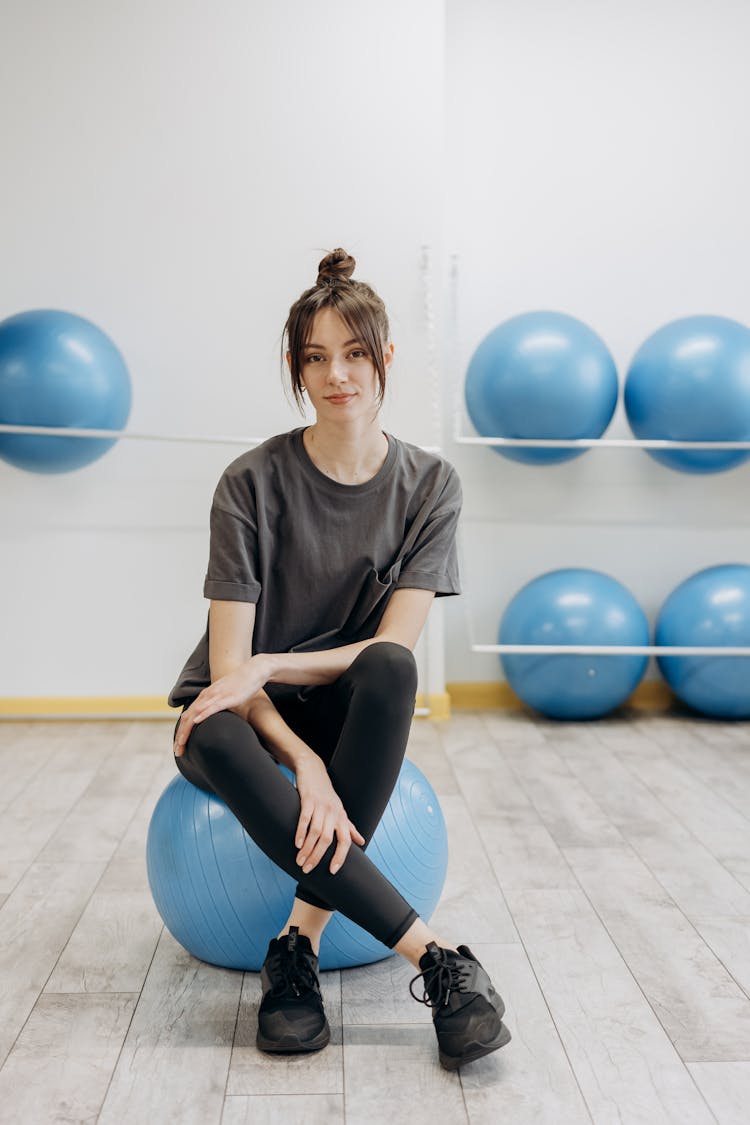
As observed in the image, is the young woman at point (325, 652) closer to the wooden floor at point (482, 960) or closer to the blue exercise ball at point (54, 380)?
the wooden floor at point (482, 960)

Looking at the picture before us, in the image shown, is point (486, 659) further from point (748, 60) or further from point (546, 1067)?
point (546, 1067)

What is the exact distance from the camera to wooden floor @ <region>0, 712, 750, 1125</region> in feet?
4.69

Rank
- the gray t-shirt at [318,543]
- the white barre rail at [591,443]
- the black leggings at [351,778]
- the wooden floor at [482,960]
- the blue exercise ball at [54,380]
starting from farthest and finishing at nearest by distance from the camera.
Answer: the white barre rail at [591,443] → the blue exercise ball at [54,380] → the gray t-shirt at [318,543] → the black leggings at [351,778] → the wooden floor at [482,960]

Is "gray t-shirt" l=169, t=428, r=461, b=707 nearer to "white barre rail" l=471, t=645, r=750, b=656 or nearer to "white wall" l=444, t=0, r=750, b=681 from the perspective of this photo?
"white barre rail" l=471, t=645, r=750, b=656

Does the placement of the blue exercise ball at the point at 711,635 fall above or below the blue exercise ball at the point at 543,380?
below

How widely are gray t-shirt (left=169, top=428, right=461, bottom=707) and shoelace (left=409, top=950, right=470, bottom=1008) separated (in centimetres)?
53

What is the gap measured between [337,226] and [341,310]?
198 centimetres

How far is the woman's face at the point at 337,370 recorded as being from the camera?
1.70m

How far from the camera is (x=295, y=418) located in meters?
3.59

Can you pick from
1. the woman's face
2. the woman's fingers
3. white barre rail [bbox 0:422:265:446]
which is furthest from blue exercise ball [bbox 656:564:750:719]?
the woman's fingers

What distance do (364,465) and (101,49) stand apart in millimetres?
2296

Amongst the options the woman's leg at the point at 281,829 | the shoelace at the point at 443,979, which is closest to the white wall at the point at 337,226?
the woman's leg at the point at 281,829

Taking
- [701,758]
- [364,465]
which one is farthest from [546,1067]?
[701,758]

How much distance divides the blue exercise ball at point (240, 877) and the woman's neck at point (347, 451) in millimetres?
506
